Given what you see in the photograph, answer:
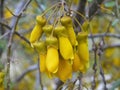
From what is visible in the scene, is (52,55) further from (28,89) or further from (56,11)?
(28,89)

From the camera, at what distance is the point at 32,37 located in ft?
4.50

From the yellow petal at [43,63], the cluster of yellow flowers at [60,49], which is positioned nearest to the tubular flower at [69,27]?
the cluster of yellow flowers at [60,49]

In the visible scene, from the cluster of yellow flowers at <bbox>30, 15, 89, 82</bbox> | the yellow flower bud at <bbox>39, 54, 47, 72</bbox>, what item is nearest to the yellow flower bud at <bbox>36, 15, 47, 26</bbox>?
the cluster of yellow flowers at <bbox>30, 15, 89, 82</bbox>

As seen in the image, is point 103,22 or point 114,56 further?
point 114,56

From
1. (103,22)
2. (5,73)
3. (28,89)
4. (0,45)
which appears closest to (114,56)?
(103,22)

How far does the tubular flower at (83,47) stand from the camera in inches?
53.3

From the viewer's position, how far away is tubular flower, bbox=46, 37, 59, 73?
125 cm

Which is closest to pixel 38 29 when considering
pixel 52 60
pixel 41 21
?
pixel 41 21

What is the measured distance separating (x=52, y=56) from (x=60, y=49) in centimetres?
4

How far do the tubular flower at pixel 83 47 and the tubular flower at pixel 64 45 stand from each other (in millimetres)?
75

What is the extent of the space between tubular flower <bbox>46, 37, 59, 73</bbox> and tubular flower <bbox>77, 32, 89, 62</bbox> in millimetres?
97

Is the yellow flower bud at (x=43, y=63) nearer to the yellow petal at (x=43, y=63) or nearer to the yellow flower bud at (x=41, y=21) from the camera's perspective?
the yellow petal at (x=43, y=63)

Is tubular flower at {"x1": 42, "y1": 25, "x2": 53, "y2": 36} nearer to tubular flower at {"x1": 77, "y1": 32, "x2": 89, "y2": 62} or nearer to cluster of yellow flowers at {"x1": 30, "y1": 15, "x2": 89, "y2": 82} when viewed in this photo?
cluster of yellow flowers at {"x1": 30, "y1": 15, "x2": 89, "y2": 82}

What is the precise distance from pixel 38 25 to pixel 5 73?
11.7 inches
